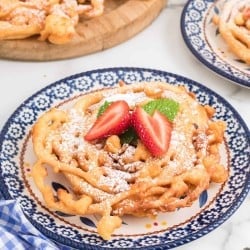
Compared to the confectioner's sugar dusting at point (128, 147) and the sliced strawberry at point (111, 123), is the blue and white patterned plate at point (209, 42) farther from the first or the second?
the sliced strawberry at point (111, 123)

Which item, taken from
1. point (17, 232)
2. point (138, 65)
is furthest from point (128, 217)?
point (138, 65)

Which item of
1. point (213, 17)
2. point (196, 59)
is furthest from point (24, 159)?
point (213, 17)

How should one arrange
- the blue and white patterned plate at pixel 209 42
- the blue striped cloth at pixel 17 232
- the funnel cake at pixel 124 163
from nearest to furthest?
the blue striped cloth at pixel 17 232 < the funnel cake at pixel 124 163 < the blue and white patterned plate at pixel 209 42

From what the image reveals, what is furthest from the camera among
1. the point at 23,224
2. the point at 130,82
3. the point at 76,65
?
the point at 76,65

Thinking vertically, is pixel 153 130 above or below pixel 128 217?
above

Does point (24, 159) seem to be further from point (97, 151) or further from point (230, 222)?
point (230, 222)

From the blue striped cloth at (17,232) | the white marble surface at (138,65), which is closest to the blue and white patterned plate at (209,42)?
the white marble surface at (138,65)

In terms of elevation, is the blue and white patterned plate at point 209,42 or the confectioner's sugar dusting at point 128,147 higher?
the blue and white patterned plate at point 209,42

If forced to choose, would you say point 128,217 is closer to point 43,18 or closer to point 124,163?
point 124,163
